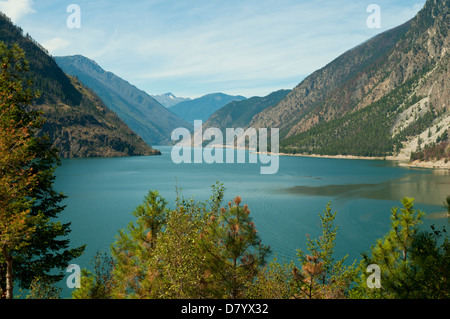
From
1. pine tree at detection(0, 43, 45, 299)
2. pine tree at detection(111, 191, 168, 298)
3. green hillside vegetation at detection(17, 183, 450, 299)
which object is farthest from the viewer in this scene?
pine tree at detection(111, 191, 168, 298)

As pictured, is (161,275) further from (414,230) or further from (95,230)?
(95,230)

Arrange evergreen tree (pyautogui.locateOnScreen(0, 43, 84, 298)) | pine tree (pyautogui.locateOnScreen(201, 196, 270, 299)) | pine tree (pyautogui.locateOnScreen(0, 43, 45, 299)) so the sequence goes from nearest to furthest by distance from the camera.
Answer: pine tree (pyautogui.locateOnScreen(0, 43, 45, 299))
evergreen tree (pyautogui.locateOnScreen(0, 43, 84, 298))
pine tree (pyautogui.locateOnScreen(201, 196, 270, 299))

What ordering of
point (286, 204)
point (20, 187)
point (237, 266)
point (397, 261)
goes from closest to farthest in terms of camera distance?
point (20, 187)
point (397, 261)
point (237, 266)
point (286, 204)

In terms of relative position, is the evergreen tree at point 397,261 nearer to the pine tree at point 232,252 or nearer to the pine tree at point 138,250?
the pine tree at point 232,252

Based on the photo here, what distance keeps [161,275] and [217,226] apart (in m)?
4.86

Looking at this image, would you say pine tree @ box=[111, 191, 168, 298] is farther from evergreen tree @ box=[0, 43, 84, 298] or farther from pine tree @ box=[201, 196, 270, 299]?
pine tree @ box=[201, 196, 270, 299]

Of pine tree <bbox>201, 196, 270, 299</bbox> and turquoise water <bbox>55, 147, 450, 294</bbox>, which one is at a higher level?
pine tree <bbox>201, 196, 270, 299</bbox>

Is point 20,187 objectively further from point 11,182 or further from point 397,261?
point 397,261

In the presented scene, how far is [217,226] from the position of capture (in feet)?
72.2

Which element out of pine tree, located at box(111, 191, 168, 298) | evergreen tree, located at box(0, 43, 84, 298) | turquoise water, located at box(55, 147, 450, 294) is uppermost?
evergreen tree, located at box(0, 43, 84, 298)

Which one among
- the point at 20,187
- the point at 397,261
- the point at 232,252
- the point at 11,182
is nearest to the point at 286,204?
the point at 397,261

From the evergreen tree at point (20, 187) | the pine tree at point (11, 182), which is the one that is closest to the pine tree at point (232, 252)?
the evergreen tree at point (20, 187)

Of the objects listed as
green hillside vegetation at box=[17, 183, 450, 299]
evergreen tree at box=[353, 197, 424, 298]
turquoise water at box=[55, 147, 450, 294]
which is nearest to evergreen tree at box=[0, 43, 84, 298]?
Answer: green hillside vegetation at box=[17, 183, 450, 299]

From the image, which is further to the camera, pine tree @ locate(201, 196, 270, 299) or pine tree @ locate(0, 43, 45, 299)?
pine tree @ locate(201, 196, 270, 299)
